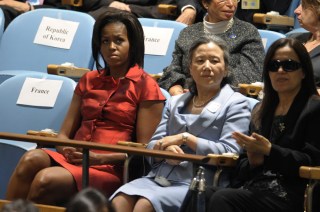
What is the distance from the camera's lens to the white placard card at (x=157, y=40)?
4.95 m

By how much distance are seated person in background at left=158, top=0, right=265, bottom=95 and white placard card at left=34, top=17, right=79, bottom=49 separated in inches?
31.7

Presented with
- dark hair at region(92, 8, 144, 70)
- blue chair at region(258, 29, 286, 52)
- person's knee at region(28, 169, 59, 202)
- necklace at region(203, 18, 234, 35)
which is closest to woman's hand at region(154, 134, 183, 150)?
person's knee at region(28, 169, 59, 202)

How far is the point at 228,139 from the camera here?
3.67 m

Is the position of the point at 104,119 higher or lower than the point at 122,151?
lower

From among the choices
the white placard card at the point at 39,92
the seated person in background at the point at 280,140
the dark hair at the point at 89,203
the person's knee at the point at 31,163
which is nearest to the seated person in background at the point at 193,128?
the seated person in background at the point at 280,140

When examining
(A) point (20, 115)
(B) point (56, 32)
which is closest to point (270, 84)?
(A) point (20, 115)

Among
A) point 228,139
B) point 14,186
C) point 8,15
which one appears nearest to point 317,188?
point 228,139

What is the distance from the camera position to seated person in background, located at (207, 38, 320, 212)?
3340mm

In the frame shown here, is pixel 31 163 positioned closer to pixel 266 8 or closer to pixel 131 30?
pixel 131 30

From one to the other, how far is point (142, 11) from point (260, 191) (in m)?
2.66

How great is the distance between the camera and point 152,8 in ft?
19.2

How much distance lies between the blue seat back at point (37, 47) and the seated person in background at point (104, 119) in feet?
2.82

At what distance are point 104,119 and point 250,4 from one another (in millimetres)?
1853

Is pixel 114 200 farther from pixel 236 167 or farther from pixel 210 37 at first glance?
pixel 210 37
